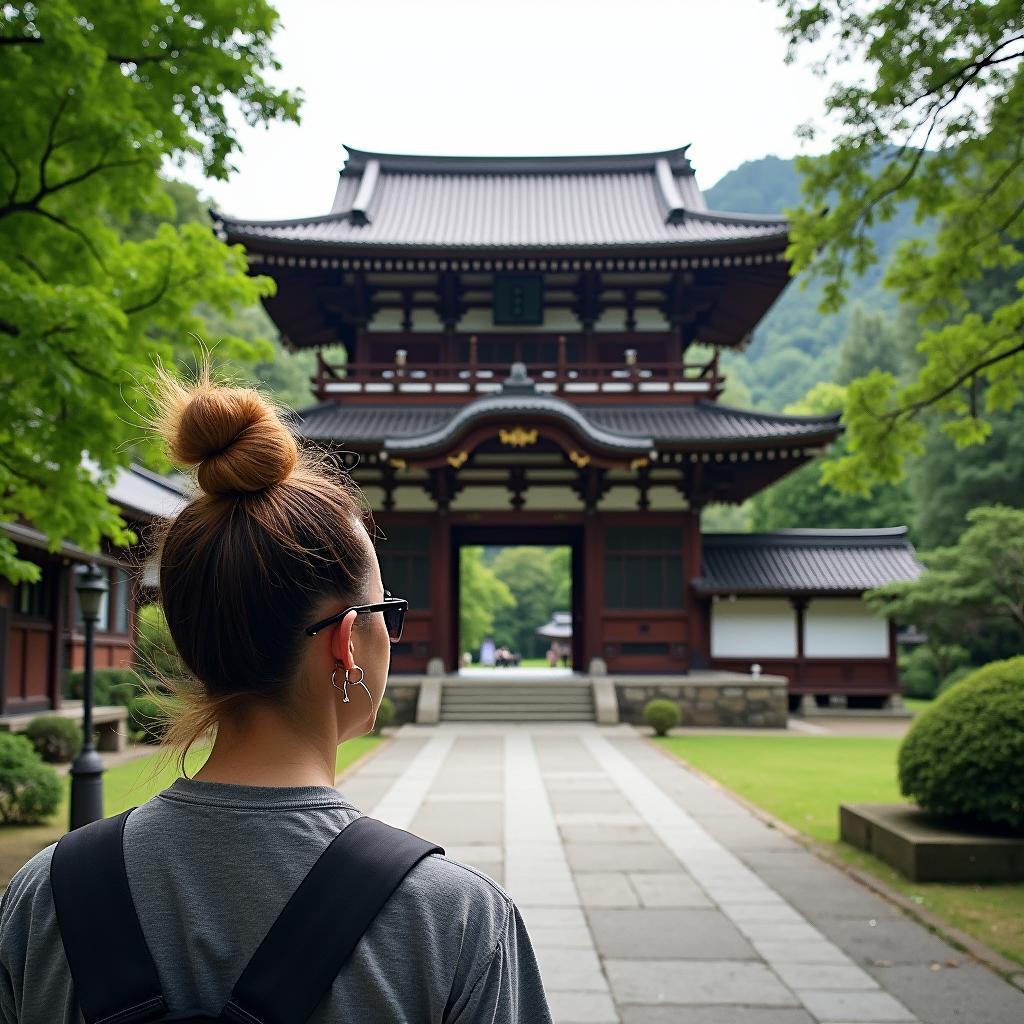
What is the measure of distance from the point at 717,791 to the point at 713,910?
4.84 m

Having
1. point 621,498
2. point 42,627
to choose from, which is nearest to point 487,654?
point 621,498

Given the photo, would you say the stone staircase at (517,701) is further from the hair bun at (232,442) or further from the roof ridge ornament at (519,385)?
the hair bun at (232,442)

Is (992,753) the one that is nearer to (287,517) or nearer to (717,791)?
(717,791)

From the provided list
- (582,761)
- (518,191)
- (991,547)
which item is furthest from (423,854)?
(518,191)

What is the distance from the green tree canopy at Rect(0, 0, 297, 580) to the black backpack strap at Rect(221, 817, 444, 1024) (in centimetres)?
511

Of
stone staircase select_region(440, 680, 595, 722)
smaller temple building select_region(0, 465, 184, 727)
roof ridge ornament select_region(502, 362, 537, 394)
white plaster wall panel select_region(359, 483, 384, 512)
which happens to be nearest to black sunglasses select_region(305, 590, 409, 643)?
smaller temple building select_region(0, 465, 184, 727)

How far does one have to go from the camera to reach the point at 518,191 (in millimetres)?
25062

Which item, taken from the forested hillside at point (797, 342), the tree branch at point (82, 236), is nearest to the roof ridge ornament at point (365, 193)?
the tree branch at point (82, 236)

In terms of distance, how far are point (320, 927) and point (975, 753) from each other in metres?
6.77

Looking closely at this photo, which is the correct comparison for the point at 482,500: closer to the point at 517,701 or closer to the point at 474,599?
the point at 517,701

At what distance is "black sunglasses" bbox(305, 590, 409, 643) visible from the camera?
133 cm

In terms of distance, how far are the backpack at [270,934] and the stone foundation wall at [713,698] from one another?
694 inches

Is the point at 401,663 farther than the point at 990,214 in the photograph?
Yes

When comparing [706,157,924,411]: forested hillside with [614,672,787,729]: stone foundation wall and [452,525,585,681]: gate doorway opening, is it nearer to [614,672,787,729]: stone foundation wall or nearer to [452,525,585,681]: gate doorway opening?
[452,525,585,681]: gate doorway opening
